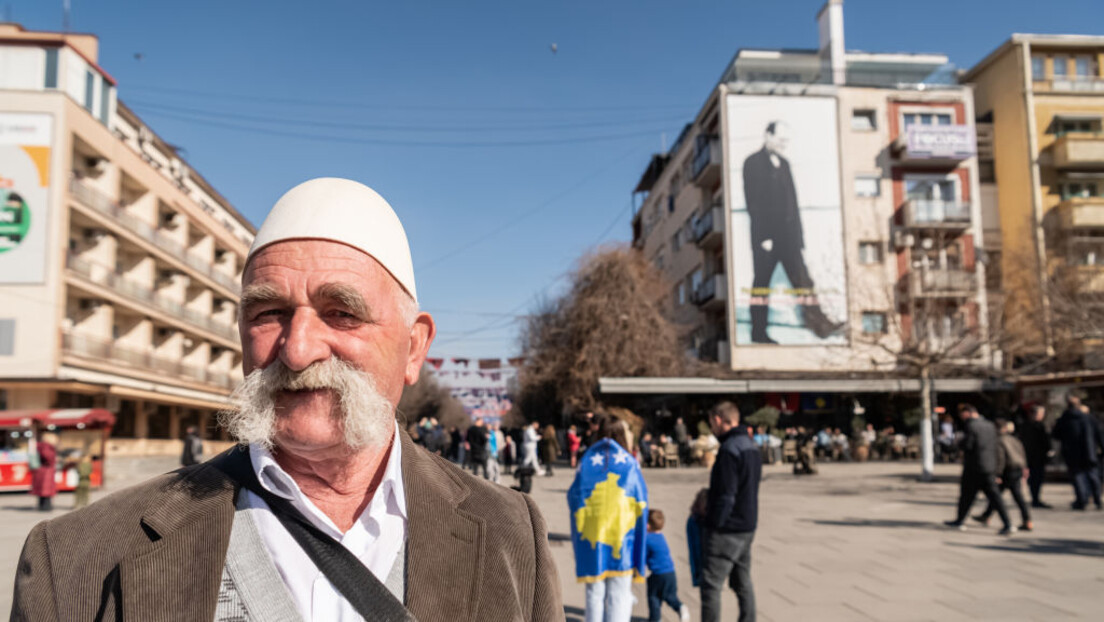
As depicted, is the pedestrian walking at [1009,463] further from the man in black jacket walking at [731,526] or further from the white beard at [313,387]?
the white beard at [313,387]

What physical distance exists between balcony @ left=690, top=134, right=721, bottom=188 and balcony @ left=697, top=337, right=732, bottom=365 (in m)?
7.80

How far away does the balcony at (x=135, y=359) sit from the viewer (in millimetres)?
33906

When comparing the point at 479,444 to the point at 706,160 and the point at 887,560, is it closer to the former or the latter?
the point at 887,560

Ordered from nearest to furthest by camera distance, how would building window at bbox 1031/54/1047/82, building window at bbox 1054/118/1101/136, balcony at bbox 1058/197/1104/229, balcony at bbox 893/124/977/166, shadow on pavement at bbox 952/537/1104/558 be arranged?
shadow on pavement at bbox 952/537/1104/558
balcony at bbox 893/124/977/166
balcony at bbox 1058/197/1104/229
building window at bbox 1054/118/1101/136
building window at bbox 1031/54/1047/82

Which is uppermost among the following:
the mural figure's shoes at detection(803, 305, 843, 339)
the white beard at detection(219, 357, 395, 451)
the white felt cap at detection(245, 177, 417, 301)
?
the mural figure's shoes at detection(803, 305, 843, 339)

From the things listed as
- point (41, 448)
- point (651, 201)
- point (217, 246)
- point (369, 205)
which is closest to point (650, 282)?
Result: point (651, 201)

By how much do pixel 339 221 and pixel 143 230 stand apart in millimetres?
43434

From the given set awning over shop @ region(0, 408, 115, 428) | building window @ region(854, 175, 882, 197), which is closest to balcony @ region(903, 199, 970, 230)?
building window @ region(854, 175, 882, 197)

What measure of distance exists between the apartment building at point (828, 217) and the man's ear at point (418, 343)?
33.6 metres

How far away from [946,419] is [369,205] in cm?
3348

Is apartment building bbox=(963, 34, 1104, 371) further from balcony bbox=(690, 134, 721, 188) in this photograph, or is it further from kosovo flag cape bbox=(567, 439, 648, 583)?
kosovo flag cape bbox=(567, 439, 648, 583)

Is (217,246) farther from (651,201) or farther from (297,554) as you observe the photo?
(297,554)

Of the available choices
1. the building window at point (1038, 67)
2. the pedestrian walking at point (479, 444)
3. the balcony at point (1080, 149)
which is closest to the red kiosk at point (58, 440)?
the pedestrian walking at point (479, 444)

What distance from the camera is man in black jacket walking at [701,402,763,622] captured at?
6082 millimetres
